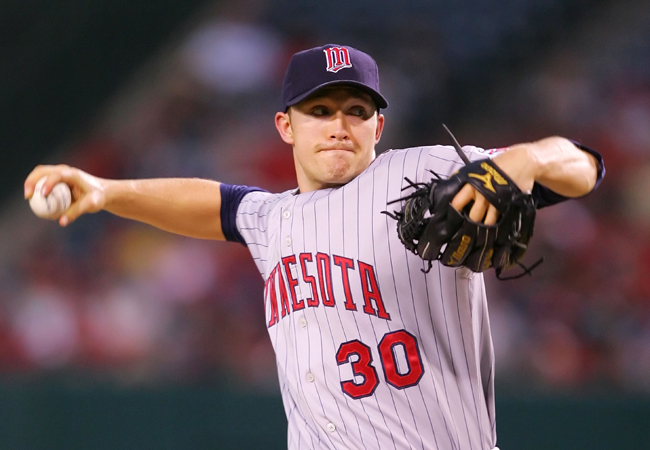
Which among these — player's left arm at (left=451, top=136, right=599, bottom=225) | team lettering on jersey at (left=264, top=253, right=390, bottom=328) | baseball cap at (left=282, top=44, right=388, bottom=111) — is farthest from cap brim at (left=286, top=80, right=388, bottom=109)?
player's left arm at (left=451, top=136, right=599, bottom=225)

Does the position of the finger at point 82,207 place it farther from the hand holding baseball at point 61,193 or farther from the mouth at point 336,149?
the mouth at point 336,149

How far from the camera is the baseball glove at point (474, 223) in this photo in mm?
1322

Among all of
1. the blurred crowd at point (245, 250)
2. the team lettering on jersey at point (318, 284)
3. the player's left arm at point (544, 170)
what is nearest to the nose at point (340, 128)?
the team lettering on jersey at point (318, 284)

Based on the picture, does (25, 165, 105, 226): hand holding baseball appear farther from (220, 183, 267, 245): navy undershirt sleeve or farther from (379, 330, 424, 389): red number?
(379, 330, 424, 389): red number

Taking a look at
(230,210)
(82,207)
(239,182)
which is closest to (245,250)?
(239,182)

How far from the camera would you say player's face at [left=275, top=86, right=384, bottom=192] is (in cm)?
188

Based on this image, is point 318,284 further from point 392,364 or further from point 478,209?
point 478,209

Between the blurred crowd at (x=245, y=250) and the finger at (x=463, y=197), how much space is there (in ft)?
7.42

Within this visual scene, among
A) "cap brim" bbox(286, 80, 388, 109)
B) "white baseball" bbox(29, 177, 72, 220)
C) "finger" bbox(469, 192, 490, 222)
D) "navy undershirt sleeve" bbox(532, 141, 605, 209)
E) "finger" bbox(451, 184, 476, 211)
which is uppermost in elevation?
"cap brim" bbox(286, 80, 388, 109)

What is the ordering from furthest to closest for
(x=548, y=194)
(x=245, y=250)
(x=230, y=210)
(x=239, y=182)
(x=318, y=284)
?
1. (x=239, y=182)
2. (x=245, y=250)
3. (x=230, y=210)
4. (x=318, y=284)
5. (x=548, y=194)

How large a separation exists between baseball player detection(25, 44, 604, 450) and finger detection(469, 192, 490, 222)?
0.23m

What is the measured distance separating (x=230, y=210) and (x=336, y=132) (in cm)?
53

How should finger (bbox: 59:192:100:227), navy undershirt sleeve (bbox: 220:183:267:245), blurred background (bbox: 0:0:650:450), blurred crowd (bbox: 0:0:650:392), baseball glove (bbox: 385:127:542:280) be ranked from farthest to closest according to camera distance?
1. blurred crowd (bbox: 0:0:650:392)
2. blurred background (bbox: 0:0:650:450)
3. navy undershirt sleeve (bbox: 220:183:267:245)
4. finger (bbox: 59:192:100:227)
5. baseball glove (bbox: 385:127:542:280)

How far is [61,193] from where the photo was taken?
180 centimetres
